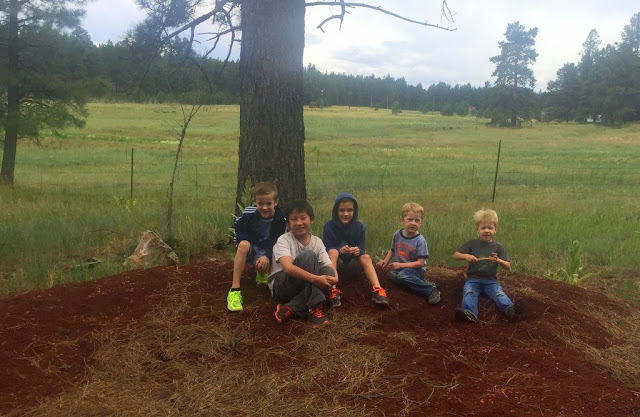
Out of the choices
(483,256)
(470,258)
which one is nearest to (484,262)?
(483,256)

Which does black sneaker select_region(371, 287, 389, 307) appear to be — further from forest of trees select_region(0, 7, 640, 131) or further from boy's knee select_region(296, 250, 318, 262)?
forest of trees select_region(0, 7, 640, 131)

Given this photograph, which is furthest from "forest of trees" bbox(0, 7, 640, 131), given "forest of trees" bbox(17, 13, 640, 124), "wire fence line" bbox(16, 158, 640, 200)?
"wire fence line" bbox(16, 158, 640, 200)

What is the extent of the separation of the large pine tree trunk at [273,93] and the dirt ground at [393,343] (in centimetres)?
127

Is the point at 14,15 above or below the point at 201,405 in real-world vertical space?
above

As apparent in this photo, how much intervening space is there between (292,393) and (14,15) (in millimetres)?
14286

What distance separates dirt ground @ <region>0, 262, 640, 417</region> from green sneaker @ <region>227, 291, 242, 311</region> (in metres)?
0.08

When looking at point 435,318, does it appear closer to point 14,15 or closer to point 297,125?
point 297,125

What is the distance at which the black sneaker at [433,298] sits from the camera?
4.34 meters

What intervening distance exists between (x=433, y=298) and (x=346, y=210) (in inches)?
40.7

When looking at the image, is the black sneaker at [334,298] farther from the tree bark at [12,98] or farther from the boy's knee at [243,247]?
the tree bark at [12,98]

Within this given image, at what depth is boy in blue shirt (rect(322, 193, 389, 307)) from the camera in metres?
4.42

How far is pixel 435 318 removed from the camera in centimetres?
408

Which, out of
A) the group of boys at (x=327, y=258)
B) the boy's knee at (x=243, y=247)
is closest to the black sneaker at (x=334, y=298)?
the group of boys at (x=327, y=258)

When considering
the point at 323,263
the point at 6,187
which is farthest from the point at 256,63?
the point at 6,187
